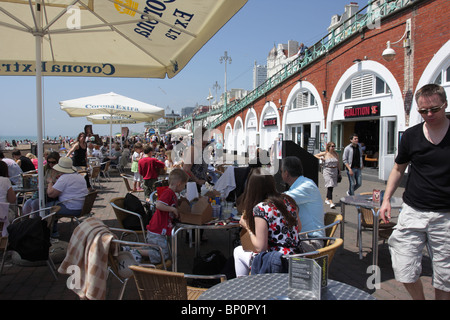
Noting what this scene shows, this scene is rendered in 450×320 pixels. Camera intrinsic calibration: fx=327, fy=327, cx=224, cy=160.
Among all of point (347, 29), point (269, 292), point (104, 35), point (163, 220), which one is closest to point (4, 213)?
point (163, 220)

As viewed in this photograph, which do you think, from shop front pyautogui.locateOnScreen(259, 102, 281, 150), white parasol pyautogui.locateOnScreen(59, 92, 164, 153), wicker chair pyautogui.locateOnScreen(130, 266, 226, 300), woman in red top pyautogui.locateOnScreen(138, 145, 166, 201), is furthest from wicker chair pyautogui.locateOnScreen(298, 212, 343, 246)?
shop front pyautogui.locateOnScreen(259, 102, 281, 150)

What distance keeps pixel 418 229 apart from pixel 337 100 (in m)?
14.2

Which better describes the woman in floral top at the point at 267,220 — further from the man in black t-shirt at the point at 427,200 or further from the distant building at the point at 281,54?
the distant building at the point at 281,54

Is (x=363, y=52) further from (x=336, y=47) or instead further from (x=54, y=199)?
(x=54, y=199)

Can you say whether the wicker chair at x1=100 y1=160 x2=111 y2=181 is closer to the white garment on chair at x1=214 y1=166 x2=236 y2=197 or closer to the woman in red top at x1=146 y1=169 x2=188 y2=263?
the white garment on chair at x1=214 y1=166 x2=236 y2=197

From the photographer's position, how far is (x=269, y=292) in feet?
6.30

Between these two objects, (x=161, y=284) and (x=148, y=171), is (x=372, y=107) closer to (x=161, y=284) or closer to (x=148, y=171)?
(x=148, y=171)

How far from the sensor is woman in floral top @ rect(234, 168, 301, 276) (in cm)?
265

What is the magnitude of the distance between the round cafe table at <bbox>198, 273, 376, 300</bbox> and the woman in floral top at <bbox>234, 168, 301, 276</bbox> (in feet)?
1.97

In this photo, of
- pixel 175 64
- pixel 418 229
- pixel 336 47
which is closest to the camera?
pixel 418 229

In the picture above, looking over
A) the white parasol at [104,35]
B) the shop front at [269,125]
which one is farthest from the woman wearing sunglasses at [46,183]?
the shop front at [269,125]

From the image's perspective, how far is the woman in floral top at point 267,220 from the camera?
265cm
